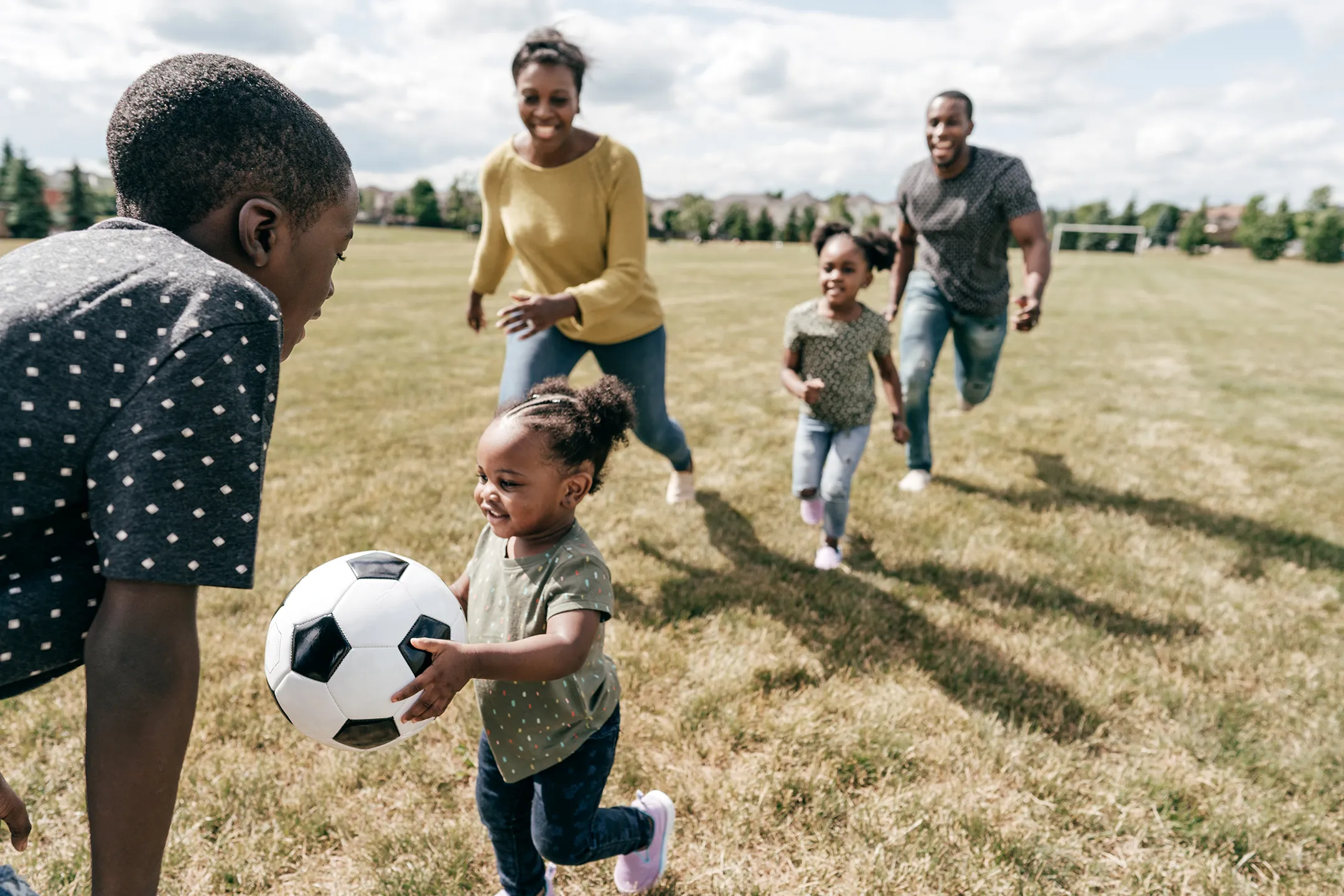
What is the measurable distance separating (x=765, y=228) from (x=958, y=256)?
103 metres

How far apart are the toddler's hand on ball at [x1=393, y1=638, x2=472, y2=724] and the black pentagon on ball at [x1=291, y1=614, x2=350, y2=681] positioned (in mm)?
345

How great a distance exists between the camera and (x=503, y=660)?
1.73m

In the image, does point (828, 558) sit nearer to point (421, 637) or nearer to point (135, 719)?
point (421, 637)

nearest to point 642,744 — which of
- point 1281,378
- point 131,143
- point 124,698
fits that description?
point 124,698

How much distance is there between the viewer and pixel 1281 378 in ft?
37.4

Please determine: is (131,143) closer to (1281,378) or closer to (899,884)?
(899,884)

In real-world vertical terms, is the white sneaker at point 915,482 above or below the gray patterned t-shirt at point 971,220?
below

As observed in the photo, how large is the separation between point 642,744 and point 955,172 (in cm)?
434

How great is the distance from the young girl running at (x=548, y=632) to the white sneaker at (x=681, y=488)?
10.1ft

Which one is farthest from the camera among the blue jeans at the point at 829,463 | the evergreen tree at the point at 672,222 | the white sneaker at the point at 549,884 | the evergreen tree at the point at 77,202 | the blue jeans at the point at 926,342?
the evergreen tree at the point at 672,222

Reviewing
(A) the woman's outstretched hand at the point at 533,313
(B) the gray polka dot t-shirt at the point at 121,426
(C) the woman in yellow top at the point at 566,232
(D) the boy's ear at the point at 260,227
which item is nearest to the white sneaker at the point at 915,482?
(C) the woman in yellow top at the point at 566,232

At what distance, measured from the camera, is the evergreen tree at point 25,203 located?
58062 mm

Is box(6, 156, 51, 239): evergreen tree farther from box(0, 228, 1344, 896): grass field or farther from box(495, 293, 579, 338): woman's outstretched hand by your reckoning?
box(495, 293, 579, 338): woman's outstretched hand

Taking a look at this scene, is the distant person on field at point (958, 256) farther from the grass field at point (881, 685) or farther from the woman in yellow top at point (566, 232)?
the woman in yellow top at point (566, 232)
